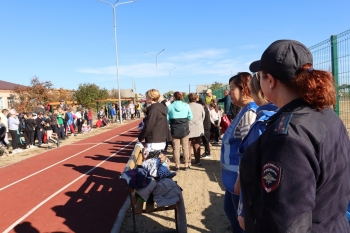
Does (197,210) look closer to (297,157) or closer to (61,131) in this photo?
(297,157)

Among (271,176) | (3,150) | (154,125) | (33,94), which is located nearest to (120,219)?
(154,125)

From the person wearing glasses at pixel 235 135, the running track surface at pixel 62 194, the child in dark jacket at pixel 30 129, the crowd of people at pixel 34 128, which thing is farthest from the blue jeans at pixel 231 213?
the child in dark jacket at pixel 30 129

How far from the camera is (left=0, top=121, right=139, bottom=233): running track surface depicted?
5.09 meters

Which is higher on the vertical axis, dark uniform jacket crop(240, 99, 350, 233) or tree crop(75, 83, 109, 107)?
tree crop(75, 83, 109, 107)

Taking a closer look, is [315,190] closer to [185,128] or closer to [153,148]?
[153,148]

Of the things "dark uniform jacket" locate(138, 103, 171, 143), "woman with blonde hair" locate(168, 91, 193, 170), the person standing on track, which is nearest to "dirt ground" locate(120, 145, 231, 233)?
"woman with blonde hair" locate(168, 91, 193, 170)

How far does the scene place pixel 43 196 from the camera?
22.1 ft

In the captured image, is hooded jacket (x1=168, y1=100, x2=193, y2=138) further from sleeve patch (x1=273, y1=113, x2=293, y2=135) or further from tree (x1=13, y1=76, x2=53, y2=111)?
tree (x1=13, y1=76, x2=53, y2=111)

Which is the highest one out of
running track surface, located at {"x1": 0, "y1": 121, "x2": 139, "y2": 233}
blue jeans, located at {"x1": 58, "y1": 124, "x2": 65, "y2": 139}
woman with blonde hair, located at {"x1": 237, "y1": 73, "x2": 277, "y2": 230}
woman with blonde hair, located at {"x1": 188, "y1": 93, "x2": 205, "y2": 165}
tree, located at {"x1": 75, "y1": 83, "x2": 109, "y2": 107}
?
tree, located at {"x1": 75, "y1": 83, "x2": 109, "y2": 107}

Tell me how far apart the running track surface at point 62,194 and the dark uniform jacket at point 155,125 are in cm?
130

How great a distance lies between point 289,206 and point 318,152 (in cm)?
24

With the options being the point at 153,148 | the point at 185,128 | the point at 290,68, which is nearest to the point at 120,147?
the point at 185,128

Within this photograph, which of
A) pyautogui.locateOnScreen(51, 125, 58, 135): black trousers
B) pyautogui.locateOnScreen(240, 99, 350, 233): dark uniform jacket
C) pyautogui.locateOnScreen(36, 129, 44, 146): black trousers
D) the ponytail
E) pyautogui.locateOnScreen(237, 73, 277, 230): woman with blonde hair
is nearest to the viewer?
pyautogui.locateOnScreen(240, 99, 350, 233): dark uniform jacket

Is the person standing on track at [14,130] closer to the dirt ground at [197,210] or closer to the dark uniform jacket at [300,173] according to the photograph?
the dirt ground at [197,210]
